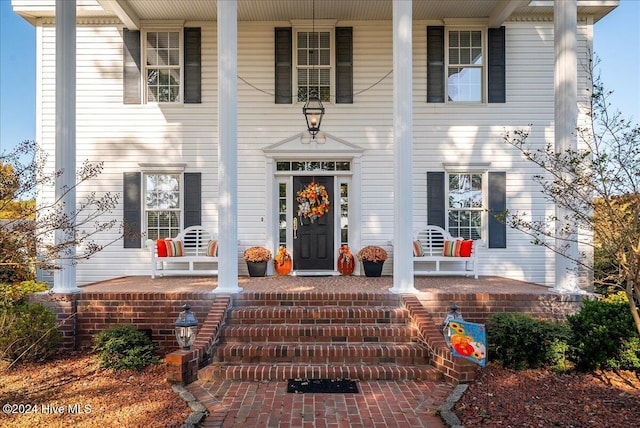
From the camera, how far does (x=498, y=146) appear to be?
8.43m

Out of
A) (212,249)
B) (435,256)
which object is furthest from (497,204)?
(212,249)

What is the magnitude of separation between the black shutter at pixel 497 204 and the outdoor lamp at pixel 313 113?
3.73 metres

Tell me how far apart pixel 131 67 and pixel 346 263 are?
19.5 ft

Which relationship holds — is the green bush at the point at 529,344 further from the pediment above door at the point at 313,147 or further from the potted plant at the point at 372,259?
the pediment above door at the point at 313,147

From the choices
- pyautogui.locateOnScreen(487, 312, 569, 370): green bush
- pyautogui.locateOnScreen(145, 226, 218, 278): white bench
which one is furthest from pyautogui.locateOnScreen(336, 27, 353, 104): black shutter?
pyautogui.locateOnScreen(487, 312, 569, 370): green bush

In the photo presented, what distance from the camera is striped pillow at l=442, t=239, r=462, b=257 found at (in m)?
7.75

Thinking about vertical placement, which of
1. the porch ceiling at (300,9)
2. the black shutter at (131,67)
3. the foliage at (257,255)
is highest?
the porch ceiling at (300,9)

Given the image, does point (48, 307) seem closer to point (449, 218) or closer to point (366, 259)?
point (366, 259)

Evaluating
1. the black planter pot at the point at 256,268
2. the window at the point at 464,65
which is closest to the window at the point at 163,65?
the black planter pot at the point at 256,268

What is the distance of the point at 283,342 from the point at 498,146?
20.1 feet

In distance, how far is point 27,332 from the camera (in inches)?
196

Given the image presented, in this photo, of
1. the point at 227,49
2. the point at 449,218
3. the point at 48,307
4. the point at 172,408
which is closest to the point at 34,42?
the point at 227,49

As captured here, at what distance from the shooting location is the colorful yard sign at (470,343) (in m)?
4.46

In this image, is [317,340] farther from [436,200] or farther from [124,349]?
[436,200]
